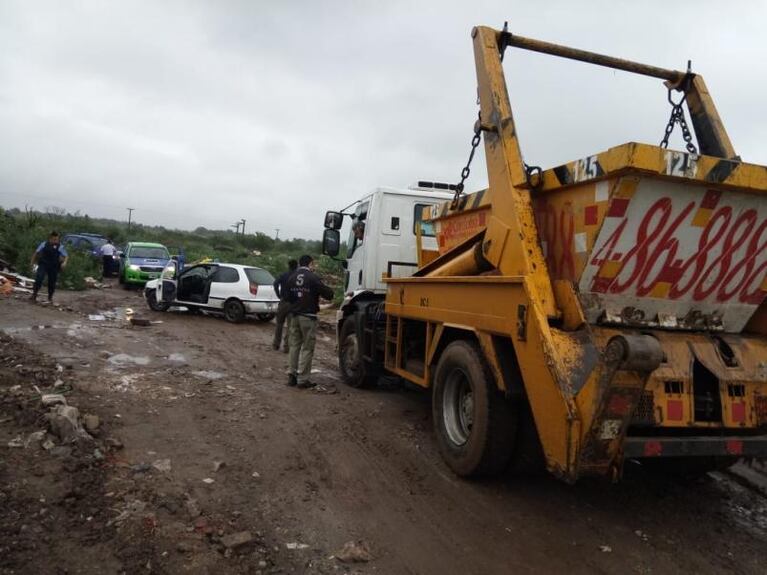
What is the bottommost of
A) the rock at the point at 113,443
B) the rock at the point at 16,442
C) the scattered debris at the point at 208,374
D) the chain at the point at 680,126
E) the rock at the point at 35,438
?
the rock at the point at 113,443

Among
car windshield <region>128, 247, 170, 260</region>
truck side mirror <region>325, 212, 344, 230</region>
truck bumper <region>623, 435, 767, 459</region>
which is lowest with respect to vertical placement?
truck bumper <region>623, 435, 767, 459</region>

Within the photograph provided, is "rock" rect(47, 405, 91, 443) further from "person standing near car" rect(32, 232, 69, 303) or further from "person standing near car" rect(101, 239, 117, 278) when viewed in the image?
"person standing near car" rect(101, 239, 117, 278)

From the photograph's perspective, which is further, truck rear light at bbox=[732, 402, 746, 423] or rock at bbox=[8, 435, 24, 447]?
rock at bbox=[8, 435, 24, 447]

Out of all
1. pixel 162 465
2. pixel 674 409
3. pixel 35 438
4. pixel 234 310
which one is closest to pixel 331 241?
pixel 162 465

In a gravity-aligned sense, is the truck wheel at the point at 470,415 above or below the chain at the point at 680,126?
below

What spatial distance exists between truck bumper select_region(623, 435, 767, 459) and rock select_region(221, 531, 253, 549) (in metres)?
Answer: 2.34

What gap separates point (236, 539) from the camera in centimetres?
340

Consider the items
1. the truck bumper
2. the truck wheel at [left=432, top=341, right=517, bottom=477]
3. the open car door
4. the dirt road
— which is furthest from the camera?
the open car door

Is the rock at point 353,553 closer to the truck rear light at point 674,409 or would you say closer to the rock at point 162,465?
the rock at point 162,465

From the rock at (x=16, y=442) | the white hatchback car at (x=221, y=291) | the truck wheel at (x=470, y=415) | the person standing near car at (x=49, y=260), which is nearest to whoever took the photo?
the truck wheel at (x=470, y=415)

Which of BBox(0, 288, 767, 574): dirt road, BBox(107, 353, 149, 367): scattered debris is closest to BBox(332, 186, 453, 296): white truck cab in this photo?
BBox(0, 288, 767, 574): dirt road

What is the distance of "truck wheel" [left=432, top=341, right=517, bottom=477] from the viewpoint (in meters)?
4.23

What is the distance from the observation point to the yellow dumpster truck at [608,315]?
3395 millimetres

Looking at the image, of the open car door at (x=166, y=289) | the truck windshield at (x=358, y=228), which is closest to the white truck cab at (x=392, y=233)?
the truck windshield at (x=358, y=228)
